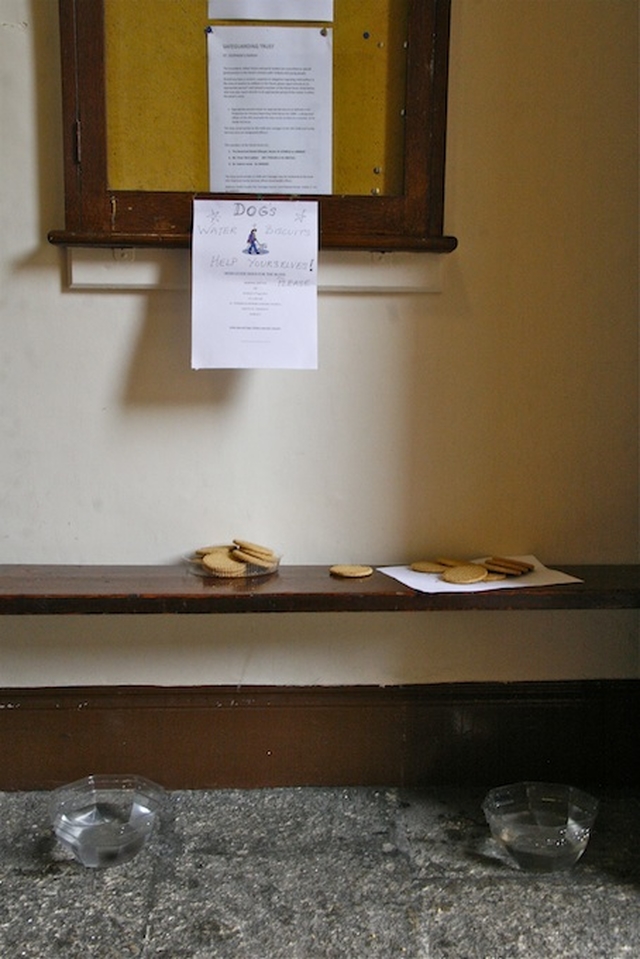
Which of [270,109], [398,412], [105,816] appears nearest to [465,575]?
[398,412]

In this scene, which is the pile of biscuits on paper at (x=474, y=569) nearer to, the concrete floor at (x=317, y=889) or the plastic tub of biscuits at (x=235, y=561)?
the plastic tub of biscuits at (x=235, y=561)

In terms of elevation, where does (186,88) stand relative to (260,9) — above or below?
below

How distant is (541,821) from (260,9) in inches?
48.8

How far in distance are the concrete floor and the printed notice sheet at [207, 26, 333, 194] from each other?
0.94m

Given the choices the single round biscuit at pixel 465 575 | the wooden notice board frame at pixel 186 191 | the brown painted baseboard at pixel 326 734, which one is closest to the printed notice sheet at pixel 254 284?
the wooden notice board frame at pixel 186 191

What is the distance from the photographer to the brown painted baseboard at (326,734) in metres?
1.28

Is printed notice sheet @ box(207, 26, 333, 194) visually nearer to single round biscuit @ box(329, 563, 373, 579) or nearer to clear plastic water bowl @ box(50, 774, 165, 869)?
single round biscuit @ box(329, 563, 373, 579)

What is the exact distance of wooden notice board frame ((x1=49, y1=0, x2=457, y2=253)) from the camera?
1.17 metres

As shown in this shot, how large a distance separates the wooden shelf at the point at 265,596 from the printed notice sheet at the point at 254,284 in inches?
Answer: 12.7

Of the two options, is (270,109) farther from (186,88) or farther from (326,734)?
(326,734)

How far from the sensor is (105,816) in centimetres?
118

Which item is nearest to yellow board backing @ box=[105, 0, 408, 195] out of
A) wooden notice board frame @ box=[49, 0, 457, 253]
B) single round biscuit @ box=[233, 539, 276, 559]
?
wooden notice board frame @ box=[49, 0, 457, 253]

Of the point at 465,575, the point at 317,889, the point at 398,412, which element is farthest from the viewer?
the point at 398,412

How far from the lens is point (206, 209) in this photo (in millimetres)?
1186
